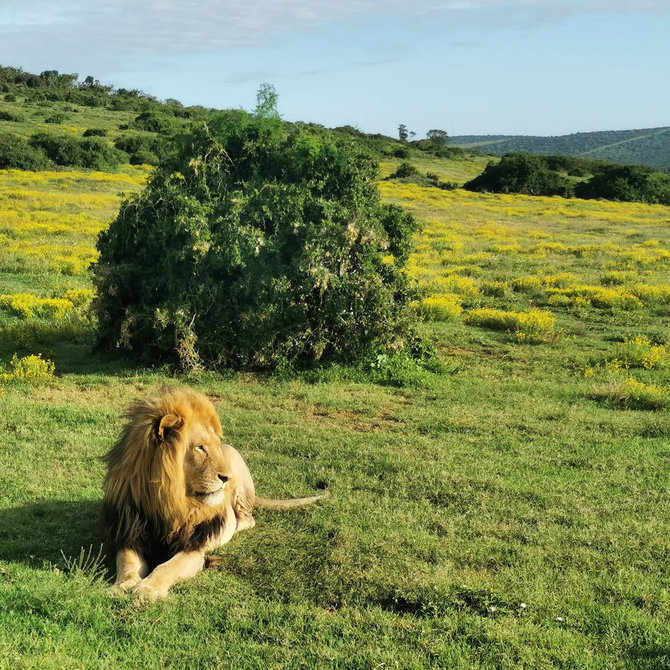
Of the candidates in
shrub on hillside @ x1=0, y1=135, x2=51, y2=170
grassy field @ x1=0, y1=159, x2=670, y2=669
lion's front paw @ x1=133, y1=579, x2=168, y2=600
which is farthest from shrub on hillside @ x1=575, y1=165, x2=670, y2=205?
lion's front paw @ x1=133, y1=579, x2=168, y2=600

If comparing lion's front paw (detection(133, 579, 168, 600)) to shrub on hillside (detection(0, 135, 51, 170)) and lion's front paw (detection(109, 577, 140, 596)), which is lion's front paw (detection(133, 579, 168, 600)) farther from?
shrub on hillside (detection(0, 135, 51, 170))

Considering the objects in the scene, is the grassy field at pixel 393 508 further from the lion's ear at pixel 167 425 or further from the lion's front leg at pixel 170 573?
the lion's ear at pixel 167 425

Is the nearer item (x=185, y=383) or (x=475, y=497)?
(x=475, y=497)

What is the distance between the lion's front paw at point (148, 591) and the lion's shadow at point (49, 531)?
811mm

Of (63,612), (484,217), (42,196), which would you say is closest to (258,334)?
(63,612)

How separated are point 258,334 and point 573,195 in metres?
46.7

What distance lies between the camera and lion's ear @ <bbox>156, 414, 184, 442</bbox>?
4.47 metres

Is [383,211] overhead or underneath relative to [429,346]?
overhead

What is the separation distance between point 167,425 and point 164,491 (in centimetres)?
39

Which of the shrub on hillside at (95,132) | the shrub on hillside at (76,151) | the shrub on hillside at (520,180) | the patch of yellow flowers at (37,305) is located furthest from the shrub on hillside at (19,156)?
the shrub on hillside at (520,180)

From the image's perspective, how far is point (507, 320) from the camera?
1402cm

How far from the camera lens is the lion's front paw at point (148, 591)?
4330mm

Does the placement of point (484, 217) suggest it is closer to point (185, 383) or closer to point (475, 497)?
point (185, 383)

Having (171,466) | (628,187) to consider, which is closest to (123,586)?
(171,466)
